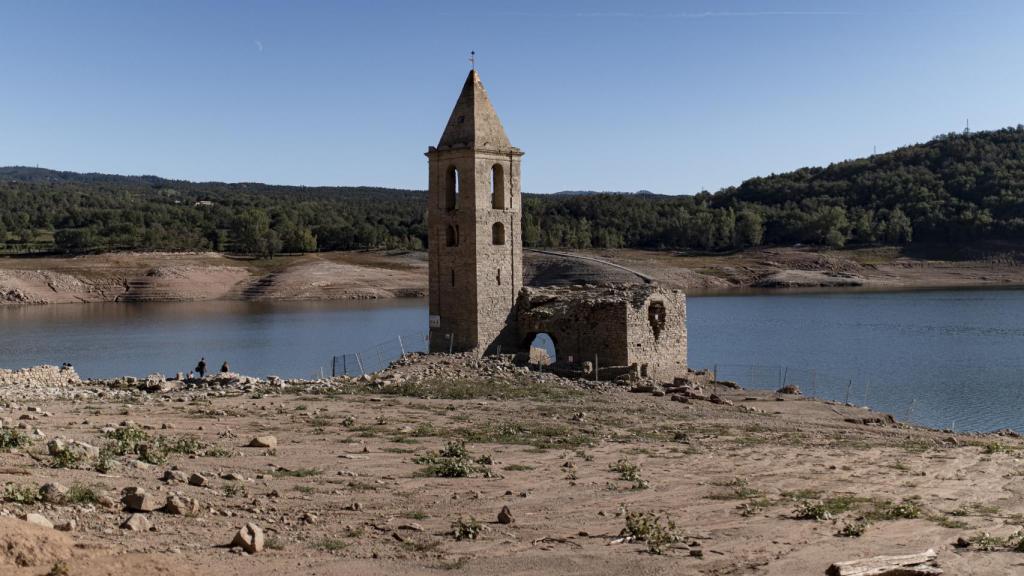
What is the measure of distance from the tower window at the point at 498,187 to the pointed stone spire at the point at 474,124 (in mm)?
713

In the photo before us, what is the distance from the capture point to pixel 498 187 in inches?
1134

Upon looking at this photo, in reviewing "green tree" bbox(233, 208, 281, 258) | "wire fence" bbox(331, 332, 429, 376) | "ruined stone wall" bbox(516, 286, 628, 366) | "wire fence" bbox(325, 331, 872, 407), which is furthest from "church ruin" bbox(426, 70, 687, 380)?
"green tree" bbox(233, 208, 281, 258)

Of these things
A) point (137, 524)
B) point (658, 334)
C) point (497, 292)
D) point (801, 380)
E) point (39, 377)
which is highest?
point (497, 292)

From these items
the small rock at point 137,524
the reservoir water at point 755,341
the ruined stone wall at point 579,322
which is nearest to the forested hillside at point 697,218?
the reservoir water at point 755,341

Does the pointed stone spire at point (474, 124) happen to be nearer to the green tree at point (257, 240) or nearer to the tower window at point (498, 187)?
the tower window at point (498, 187)

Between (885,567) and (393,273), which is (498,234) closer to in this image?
(885,567)

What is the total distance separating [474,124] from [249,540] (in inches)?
824

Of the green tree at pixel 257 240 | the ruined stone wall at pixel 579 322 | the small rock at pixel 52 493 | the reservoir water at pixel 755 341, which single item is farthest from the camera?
the green tree at pixel 257 240

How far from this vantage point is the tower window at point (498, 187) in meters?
28.6

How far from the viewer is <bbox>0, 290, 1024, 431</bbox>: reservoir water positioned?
30.7 meters

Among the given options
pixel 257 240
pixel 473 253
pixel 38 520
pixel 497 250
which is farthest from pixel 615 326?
pixel 257 240

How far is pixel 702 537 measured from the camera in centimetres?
972

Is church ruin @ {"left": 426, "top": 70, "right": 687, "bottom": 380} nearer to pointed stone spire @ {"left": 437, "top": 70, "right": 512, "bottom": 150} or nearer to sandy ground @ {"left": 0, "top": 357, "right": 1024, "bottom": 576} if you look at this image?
pointed stone spire @ {"left": 437, "top": 70, "right": 512, "bottom": 150}

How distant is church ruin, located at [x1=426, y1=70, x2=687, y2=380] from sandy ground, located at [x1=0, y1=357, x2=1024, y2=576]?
7.72 metres
